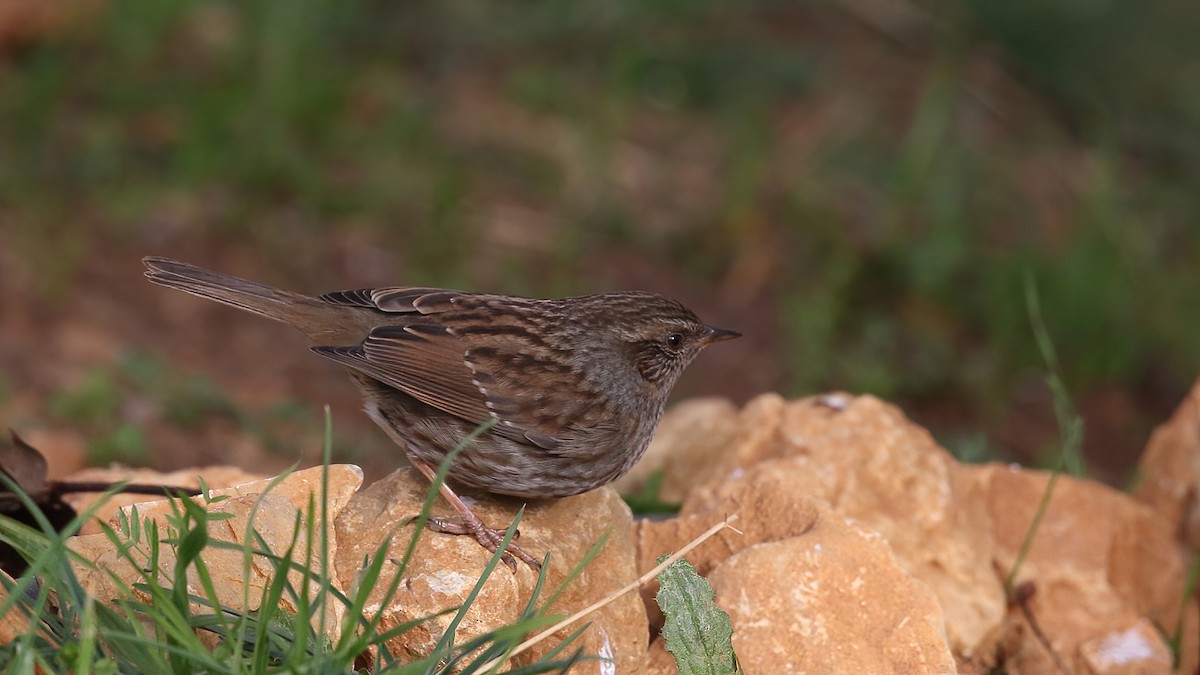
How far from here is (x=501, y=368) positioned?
462cm

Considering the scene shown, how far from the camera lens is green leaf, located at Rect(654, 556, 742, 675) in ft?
11.8

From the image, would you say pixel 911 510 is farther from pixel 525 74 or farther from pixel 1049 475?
pixel 525 74

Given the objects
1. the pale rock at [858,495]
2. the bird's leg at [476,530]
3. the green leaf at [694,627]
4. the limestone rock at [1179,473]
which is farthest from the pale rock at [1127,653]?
the bird's leg at [476,530]

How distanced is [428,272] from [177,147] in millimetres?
1855

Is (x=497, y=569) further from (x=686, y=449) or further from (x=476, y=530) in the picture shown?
(x=686, y=449)

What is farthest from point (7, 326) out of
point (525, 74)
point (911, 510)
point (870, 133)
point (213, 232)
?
point (870, 133)

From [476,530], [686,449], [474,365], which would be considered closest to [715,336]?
[686,449]

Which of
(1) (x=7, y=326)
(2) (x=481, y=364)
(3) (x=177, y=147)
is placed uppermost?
(2) (x=481, y=364)

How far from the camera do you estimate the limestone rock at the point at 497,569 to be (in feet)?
12.1

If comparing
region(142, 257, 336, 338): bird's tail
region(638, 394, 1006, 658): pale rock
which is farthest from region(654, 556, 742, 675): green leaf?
region(142, 257, 336, 338): bird's tail

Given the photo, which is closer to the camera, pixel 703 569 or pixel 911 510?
pixel 703 569

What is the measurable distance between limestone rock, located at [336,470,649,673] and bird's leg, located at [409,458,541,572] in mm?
34

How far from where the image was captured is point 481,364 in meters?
4.63

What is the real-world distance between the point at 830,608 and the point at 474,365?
144cm
